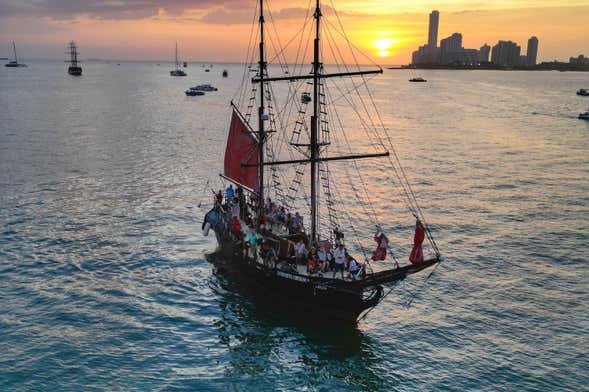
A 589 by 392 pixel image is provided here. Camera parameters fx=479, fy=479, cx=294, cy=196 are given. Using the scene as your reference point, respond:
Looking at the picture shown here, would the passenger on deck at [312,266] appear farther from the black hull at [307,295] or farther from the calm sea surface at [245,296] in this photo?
the calm sea surface at [245,296]

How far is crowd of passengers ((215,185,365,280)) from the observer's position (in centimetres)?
2538

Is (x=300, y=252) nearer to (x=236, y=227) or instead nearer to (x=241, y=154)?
(x=236, y=227)

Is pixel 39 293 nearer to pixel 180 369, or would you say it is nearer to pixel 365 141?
pixel 180 369

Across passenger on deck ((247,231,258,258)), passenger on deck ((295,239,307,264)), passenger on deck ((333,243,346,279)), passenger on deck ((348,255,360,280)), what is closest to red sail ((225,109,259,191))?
passenger on deck ((247,231,258,258))

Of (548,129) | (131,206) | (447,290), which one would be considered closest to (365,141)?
(548,129)

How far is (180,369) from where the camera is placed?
72.5ft

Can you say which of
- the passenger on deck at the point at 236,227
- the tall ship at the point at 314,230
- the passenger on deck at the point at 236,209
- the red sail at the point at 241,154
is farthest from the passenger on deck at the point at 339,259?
the red sail at the point at 241,154

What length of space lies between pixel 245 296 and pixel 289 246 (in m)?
4.37

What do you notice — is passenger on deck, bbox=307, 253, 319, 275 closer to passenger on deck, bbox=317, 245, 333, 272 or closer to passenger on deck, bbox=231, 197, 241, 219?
passenger on deck, bbox=317, 245, 333, 272

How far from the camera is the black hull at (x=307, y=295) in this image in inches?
985

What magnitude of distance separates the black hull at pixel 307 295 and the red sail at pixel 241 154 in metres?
7.44

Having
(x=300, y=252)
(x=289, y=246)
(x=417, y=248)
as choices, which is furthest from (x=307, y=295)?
(x=417, y=248)

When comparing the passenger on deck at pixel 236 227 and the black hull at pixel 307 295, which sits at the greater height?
the passenger on deck at pixel 236 227

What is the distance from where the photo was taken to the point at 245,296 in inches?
1156
